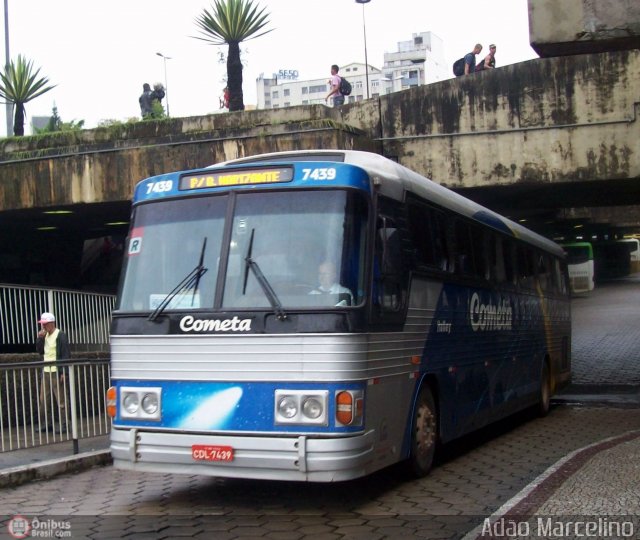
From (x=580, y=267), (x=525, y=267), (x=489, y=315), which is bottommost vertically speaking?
(x=580, y=267)

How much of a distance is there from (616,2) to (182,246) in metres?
4.90

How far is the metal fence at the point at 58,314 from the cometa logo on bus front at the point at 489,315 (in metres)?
8.70

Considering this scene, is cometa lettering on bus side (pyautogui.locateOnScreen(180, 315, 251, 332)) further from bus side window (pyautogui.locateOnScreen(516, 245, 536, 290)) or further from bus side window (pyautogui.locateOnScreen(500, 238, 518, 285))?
bus side window (pyautogui.locateOnScreen(516, 245, 536, 290))

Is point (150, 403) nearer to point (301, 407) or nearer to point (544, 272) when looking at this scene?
point (301, 407)

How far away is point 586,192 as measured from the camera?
65.4ft

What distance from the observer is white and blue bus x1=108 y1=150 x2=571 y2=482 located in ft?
23.0

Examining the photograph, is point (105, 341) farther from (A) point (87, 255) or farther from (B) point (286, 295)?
(A) point (87, 255)

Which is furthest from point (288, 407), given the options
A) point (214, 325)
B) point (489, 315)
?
point (489, 315)

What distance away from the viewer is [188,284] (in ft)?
24.6

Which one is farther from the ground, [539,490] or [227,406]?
[227,406]

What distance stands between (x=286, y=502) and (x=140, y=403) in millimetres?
1616

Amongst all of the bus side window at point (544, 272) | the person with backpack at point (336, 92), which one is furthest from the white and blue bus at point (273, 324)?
the person with backpack at point (336, 92)

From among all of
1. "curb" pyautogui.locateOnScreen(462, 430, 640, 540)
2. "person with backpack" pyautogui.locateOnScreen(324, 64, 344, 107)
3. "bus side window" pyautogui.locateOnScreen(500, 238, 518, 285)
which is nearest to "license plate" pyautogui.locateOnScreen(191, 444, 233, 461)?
"curb" pyautogui.locateOnScreen(462, 430, 640, 540)

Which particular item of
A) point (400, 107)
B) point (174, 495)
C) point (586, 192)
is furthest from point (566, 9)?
point (586, 192)
